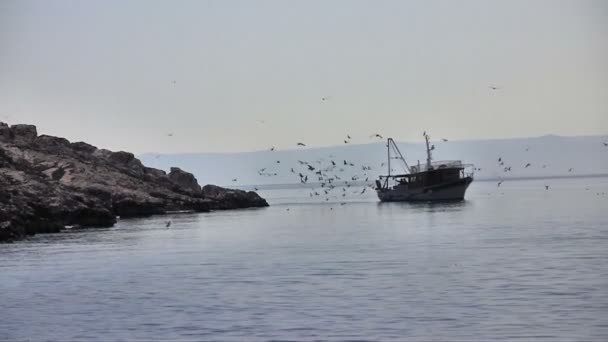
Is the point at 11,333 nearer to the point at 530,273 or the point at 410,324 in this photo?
the point at 410,324

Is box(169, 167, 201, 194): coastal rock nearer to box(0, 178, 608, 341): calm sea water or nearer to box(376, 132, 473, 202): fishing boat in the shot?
box(376, 132, 473, 202): fishing boat

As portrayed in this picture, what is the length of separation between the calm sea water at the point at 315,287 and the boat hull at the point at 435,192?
94.0m

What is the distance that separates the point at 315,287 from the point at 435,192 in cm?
13897

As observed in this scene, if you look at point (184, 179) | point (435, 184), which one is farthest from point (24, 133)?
point (435, 184)

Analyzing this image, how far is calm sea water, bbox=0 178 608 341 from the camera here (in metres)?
36.6

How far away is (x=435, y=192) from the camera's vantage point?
186125 mm

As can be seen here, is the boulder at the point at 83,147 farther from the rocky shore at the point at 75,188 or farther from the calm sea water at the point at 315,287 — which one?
the calm sea water at the point at 315,287

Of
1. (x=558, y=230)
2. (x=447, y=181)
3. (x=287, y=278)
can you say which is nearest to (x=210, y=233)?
(x=558, y=230)

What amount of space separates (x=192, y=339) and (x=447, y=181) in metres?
153

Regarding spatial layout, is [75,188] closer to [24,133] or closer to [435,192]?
[24,133]

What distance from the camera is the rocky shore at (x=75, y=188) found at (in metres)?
102

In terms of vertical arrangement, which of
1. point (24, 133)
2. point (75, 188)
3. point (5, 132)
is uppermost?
point (24, 133)

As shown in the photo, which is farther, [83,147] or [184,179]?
[184,179]

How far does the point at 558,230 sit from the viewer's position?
Answer: 292ft
